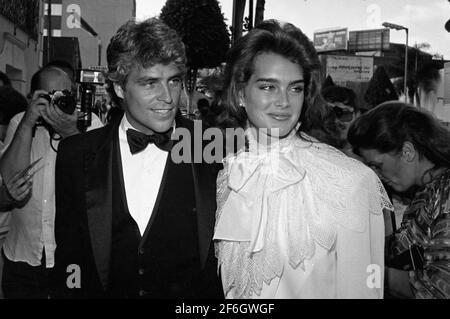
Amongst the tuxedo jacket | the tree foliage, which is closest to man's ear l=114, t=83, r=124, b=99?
the tuxedo jacket

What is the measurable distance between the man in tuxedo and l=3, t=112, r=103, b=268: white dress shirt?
0.67 m

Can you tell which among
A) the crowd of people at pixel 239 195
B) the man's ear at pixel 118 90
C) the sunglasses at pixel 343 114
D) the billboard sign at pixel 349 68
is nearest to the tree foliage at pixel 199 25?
the sunglasses at pixel 343 114

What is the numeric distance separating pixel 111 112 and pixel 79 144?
0.42m

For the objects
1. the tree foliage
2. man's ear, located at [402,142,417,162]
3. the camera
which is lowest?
man's ear, located at [402,142,417,162]

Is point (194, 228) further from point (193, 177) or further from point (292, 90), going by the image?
point (292, 90)

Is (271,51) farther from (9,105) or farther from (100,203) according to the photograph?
(9,105)

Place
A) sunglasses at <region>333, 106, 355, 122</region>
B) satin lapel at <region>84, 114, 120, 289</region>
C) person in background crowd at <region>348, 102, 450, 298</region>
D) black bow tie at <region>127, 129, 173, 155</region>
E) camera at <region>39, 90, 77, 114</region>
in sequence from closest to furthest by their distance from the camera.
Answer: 1. person in background crowd at <region>348, 102, 450, 298</region>
2. satin lapel at <region>84, 114, 120, 289</region>
3. black bow tie at <region>127, 129, 173, 155</region>
4. camera at <region>39, 90, 77, 114</region>
5. sunglasses at <region>333, 106, 355, 122</region>

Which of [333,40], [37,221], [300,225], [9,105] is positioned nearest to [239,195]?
[300,225]

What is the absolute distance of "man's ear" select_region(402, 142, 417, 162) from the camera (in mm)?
2561

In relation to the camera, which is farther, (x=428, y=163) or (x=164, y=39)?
(x=428, y=163)

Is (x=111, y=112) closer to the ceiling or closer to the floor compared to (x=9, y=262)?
closer to the ceiling

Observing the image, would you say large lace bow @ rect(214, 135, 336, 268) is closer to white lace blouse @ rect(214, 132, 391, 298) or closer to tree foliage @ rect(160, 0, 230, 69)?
white lace blouse @ rect(214, 132, 391, 298)

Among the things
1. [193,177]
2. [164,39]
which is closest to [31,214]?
[193,177]

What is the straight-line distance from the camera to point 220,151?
7.95 feet
